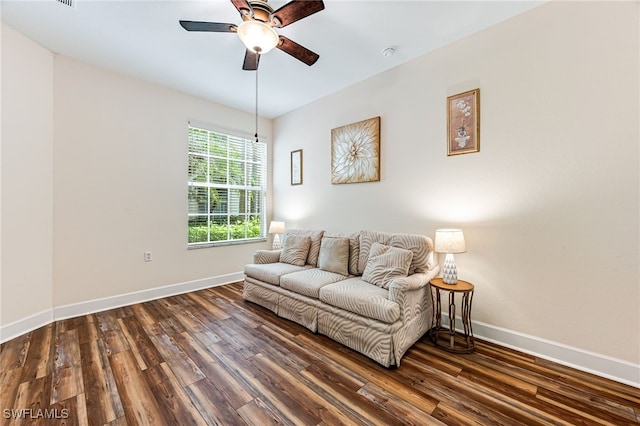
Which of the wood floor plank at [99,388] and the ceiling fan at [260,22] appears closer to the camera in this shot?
the wood floor plank at [99,388]

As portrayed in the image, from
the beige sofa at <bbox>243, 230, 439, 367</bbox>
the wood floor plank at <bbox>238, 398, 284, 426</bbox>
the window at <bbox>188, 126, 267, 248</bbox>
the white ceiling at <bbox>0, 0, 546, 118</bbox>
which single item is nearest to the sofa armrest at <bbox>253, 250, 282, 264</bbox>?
the beige sofa at <bbox>243, 230, 439, 367</bbox>

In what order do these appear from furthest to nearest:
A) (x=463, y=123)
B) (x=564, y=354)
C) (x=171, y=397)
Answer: (x=463, y=123)
(x=564, y=354)
(x=171, y=397)

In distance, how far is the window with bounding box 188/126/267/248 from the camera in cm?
391

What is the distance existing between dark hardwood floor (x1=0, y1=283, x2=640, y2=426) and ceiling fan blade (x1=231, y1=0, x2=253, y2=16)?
258cm

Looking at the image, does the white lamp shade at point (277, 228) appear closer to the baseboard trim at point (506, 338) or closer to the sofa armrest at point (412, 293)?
the baseboard trim at point (506, 338)

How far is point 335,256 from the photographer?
9.93 ft

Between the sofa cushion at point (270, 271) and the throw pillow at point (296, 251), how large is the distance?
0.25 ft

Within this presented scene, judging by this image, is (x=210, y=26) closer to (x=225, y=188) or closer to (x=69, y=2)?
(x=69, y=2)

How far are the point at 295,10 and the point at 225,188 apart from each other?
2.99 m

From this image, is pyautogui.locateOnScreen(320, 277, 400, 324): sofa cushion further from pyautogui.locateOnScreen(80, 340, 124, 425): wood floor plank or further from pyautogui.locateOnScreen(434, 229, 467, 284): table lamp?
pyautogui.locateOnScreen(80, 340, 124, 425): wood floor plank

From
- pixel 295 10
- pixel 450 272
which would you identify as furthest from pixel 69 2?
pixel 450 272

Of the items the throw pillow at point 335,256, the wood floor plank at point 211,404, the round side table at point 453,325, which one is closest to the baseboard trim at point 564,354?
the round side table at point 453,325

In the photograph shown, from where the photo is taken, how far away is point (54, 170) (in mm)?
2799

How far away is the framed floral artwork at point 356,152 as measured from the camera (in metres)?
3.24
